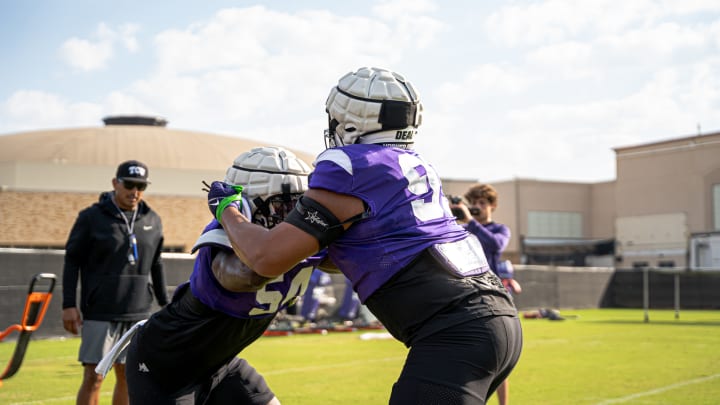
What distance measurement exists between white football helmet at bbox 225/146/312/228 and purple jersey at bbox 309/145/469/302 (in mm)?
802

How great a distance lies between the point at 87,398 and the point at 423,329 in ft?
14.9

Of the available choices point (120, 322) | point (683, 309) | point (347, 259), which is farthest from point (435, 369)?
point (683, 309)

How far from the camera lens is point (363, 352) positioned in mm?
15000

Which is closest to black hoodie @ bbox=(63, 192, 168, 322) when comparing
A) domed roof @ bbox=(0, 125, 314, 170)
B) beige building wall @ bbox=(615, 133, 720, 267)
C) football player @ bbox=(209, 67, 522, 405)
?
football player @ bbox=(209, 67, 522, 405)

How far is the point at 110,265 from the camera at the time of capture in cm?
777

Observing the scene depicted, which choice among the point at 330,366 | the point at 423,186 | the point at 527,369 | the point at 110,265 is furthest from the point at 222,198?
the point at 527,369

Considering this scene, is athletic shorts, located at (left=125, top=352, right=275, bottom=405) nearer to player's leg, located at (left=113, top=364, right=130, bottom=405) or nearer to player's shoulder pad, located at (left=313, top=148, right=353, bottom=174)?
player's shoulder pad, located at (left=313, top=148, right=353, bottom=174)

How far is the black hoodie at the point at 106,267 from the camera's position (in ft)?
25.0

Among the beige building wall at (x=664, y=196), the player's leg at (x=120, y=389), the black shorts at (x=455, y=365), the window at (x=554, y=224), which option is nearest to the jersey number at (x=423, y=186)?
the black shorts at (x=455, y=365)

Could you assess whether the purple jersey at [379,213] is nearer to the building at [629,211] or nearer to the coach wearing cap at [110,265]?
the coach wearing cap at [110,265]

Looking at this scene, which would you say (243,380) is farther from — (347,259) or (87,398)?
(87,398)

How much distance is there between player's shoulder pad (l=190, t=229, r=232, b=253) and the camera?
12.4 ft

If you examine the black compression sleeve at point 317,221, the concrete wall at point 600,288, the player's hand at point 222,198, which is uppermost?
the player's hand at point 222,198

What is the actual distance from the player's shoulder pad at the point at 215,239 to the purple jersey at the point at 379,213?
59cm
